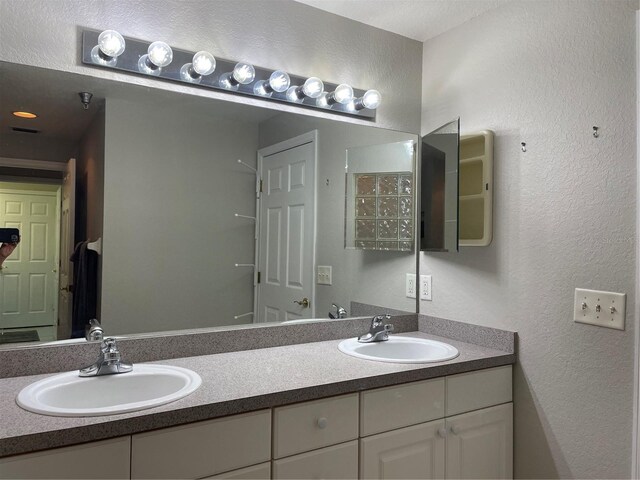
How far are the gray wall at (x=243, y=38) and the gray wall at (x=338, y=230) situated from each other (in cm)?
10

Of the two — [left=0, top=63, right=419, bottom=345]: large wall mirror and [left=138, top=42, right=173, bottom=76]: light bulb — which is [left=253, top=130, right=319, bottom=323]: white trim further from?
[left=138, top=42, right=173, bottom=76]: light bulb

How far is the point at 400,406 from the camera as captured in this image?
63.9 inches

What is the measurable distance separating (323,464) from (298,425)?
167mm

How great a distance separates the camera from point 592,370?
64.3 inches

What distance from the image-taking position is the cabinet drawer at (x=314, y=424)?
1379 millimetres

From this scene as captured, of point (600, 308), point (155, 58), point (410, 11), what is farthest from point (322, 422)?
point (410, 11)

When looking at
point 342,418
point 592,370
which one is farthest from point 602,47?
point 342,418

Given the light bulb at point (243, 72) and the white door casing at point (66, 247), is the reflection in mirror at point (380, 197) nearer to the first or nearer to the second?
the light bulb at point (243, 72)

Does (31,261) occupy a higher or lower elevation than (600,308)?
higher

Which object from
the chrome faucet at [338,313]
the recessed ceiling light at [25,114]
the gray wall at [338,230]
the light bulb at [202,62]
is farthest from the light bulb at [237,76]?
the chrome faucet at [338,313]

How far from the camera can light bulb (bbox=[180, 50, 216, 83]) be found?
173 centimetres

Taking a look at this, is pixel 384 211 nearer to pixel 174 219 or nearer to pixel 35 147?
pixel 174 219

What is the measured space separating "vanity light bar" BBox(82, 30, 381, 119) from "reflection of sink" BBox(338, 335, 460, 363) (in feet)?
3.48

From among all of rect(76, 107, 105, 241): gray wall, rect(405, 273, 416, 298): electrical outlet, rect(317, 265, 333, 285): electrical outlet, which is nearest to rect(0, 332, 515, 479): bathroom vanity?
rect(317, 265, 333, 285): electrical outlet
